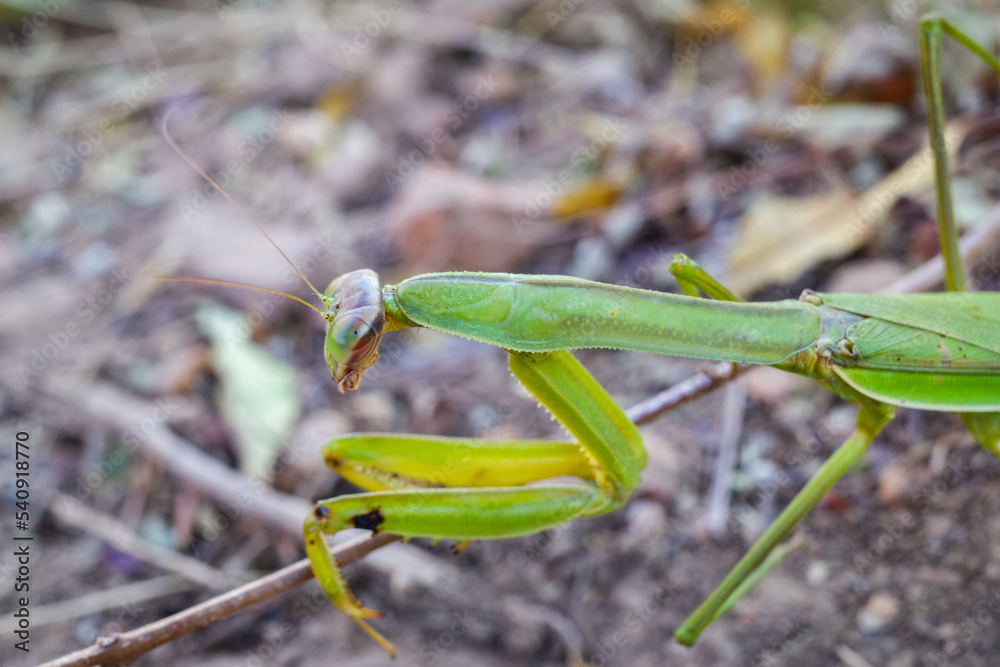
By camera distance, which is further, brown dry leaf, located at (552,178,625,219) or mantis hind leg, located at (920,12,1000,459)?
brown dry leaf, located at (552,178,625,219)

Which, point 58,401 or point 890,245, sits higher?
point 890,245

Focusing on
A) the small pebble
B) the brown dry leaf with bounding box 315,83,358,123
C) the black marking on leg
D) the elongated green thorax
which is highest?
the elongated green thorax

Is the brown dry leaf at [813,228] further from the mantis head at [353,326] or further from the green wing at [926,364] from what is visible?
the mantis head at [353,326]

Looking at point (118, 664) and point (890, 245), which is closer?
point (118, 664)

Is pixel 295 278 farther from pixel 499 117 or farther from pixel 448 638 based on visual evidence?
pixel 448 638

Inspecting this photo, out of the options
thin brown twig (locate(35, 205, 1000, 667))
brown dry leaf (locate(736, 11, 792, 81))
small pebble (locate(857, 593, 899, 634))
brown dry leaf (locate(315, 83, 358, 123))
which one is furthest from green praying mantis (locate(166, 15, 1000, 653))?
brown dry leaf (locate(315, 83, 358, 123))

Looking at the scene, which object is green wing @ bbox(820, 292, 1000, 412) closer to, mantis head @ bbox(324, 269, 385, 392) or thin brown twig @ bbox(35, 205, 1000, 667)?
thin brown twig @ bbox(35, 205, 1000, 667)

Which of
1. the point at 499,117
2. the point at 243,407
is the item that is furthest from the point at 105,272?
the point at 499,117
